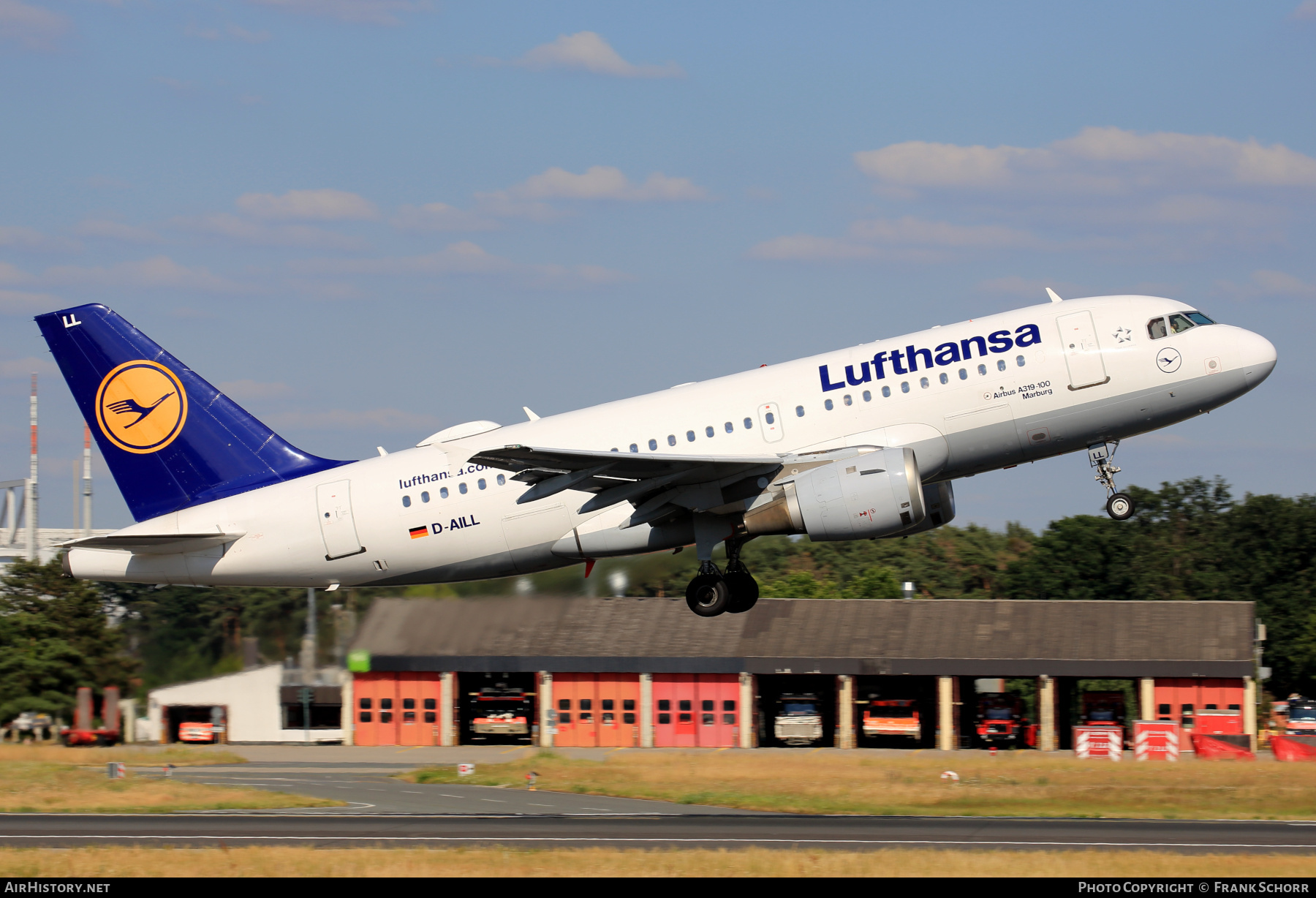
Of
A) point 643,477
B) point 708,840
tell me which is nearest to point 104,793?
point 708,840

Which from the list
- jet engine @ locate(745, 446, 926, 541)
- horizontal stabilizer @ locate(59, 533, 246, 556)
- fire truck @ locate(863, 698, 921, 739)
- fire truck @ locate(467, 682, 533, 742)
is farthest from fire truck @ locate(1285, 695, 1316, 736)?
horizontal stabilizer @ locate(59, 533, 246, 556)

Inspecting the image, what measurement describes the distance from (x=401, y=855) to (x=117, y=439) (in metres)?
12.5

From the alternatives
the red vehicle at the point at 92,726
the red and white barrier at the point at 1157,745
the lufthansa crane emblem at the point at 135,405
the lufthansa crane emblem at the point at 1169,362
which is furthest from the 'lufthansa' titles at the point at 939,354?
the red vehicle at the point at 92,726

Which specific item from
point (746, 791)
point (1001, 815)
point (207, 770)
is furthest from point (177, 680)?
point (1001, 815)

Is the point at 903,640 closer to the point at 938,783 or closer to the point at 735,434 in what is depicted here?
the point at 938,783

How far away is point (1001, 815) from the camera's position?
38.6m

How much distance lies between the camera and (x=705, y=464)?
2905cm

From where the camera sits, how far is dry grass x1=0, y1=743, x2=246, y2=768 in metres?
58.3

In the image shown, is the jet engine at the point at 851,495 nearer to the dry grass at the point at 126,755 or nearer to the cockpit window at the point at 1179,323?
the cockpit window at the point at 1179,323

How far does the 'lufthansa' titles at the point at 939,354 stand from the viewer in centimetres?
3022

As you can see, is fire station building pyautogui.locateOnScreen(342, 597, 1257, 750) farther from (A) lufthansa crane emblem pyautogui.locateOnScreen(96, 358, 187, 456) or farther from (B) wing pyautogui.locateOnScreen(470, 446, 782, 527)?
(B) wing pyautogui.locateOnScreen(470, 446, 782, 527)

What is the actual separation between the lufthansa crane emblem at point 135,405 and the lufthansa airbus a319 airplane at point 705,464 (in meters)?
0.28

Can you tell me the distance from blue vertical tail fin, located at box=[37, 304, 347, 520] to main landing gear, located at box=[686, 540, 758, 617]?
912cm

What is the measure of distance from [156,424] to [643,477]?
12583 millimetres
